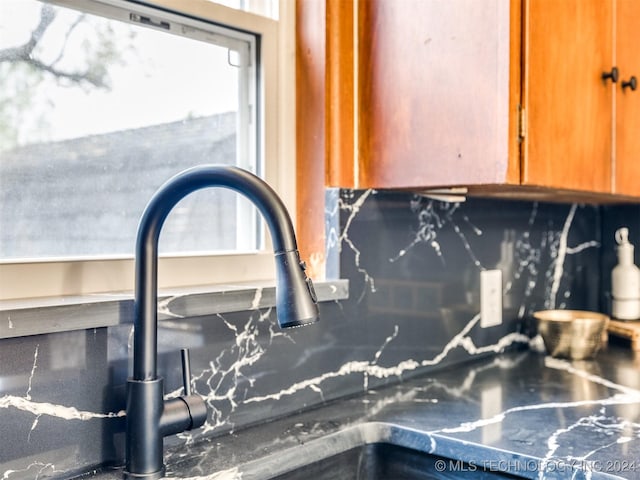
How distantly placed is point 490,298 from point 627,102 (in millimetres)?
562

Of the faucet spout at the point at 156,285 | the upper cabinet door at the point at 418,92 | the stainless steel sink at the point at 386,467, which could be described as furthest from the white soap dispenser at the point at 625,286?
the faucet spout at the point at 156,285

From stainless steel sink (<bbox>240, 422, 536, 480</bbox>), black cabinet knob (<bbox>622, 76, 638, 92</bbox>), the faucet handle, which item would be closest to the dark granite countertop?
stainless steel sink (<bbox>240, 422, 536, 480</bbox>)

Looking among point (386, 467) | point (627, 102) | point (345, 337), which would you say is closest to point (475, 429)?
point (386, 467)

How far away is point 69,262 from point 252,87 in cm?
51

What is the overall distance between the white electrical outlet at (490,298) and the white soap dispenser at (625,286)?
1.50 feet

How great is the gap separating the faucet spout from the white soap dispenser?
1395 mm

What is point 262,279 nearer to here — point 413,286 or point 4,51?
point 413,286

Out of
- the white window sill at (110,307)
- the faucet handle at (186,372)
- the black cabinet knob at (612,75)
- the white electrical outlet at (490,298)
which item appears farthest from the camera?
the white electrical outlet at (490,298)

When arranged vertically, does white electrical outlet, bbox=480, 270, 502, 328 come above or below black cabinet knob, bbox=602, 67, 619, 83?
below

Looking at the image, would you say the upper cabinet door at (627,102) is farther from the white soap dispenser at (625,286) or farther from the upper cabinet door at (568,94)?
the white soap dispenser at (625,286)

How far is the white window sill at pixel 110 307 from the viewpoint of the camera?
0.84 metres

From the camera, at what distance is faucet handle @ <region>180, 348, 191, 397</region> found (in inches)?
37.2

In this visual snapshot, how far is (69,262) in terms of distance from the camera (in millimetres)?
1004

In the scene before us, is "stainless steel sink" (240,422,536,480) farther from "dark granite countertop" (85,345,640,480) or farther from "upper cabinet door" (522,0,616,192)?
"upper cabinet door" (522,0,616,192)
